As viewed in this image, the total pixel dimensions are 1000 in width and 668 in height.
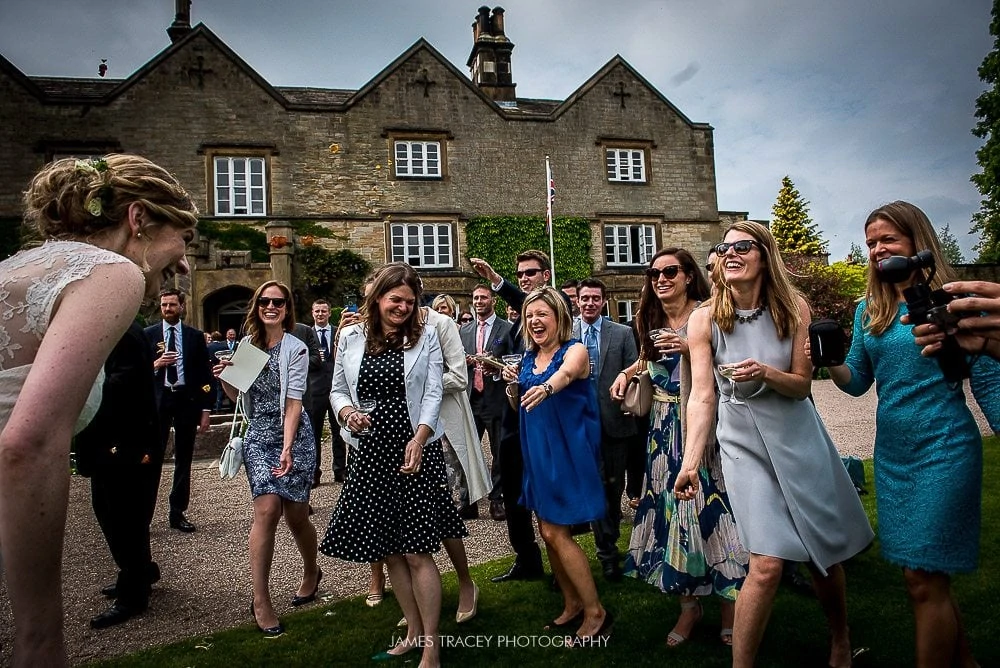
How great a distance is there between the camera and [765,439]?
9.58 ft

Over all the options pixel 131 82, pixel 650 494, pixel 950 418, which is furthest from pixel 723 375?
pixel 131 82

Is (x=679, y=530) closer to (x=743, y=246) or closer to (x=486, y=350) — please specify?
(x=743, y=246)

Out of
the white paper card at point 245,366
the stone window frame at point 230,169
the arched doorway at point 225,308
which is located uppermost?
the stone window frame at point 230,169

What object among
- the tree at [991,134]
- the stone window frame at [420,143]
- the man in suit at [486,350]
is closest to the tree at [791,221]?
the tree at [991,134]

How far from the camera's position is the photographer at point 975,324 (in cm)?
177

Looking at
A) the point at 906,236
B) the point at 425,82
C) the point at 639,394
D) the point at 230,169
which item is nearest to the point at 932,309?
the point at 906,236

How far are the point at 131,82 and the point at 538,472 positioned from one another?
21.3 m

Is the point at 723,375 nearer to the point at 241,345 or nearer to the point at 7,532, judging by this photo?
the point at 7,532

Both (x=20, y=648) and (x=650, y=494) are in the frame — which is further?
(x=650, y=494)

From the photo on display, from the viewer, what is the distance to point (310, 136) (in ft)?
68.7

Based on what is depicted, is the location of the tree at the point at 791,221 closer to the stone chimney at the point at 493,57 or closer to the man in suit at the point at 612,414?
the stone chimney at the point at 493,57

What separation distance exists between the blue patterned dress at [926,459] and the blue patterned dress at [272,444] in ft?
11.3

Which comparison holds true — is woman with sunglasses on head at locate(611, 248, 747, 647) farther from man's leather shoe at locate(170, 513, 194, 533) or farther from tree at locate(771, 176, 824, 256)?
tree at locate(771, 176, 824, 256)

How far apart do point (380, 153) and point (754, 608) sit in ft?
68.2
